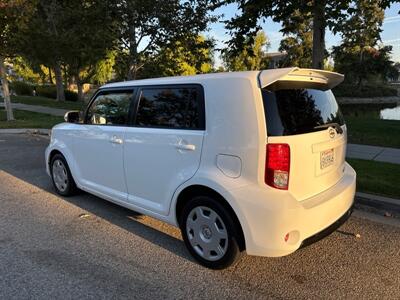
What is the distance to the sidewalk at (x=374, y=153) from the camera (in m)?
8.24

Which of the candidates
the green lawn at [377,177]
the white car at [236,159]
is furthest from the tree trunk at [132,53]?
the white car at [236,159]

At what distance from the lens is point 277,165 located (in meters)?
3.28

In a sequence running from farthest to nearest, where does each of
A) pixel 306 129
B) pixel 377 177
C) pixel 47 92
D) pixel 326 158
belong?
1. pixel 47 92
2. pixel 377 177
3. pixel 326 158
4. pixel 306 129

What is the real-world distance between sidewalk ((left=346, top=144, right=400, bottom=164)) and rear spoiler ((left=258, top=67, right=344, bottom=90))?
4.58m

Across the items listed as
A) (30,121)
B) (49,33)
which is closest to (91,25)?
(30,121)

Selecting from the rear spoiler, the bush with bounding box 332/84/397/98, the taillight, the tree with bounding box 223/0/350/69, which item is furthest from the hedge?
the taillight

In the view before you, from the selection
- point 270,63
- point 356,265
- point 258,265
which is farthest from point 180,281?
point 270,63

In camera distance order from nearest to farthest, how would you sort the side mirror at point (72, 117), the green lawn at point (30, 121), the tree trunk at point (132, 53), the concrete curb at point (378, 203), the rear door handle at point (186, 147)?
1. the rear door handle at point (186, 147)
2. the concrete curb at point (378, 203)
3. the side mirror at point (72, 117)
4. the green lawn at point (30, 121)
5. the tree trunk at point (132, 53)

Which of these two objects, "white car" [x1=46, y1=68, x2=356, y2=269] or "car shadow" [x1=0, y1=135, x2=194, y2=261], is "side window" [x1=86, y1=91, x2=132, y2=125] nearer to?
"white car" [x1=46, y1=68, x2=356, y2=269]

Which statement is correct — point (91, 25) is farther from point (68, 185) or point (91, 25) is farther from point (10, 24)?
point (68, 185)

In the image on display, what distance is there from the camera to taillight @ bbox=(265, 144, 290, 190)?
10.7ft

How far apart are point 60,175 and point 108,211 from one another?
1.10 meters

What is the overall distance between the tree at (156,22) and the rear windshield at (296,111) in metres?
12.4

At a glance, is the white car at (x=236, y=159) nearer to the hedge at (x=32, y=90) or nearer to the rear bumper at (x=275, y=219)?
the rear bumper at (x=275, y=219)
